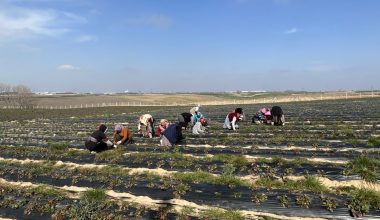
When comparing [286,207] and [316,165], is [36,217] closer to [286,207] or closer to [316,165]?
[286,207]

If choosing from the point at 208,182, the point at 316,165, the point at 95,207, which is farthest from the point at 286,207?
the point at 95,207

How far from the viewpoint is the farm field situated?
21.4ft

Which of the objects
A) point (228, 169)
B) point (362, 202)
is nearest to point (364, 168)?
point (362, 202)

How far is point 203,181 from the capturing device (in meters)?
8.16

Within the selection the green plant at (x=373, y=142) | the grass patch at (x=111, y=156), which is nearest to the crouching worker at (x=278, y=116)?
the green plant at (x=373, y=142)

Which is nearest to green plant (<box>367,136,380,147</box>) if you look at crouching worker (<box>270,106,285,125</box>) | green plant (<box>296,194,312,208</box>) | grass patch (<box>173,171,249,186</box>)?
grass patch (<box>173,171,249,186</box>)

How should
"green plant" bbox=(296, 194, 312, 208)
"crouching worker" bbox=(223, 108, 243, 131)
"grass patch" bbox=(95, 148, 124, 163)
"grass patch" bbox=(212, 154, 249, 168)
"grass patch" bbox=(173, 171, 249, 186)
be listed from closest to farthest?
1. "green plant" bbox=(296, 194, 312, 208)
2. "grass patch" bbox=(173, 171, 249, 186)
3. "grass patch" bbox=(212, 154, 249, 168)
4. "grass patch" bbox=(95, 148, 124, 163)
5. "crouching worker" bbox=(223, 108, 243, 131)

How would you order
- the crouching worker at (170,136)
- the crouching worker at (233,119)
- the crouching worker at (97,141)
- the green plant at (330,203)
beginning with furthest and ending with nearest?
the crouching worker at (233,119), the crouching worker at (170,136), the crouching worker at (97,141), the green plant at (330,203)

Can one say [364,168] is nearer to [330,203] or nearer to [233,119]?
[330,203]

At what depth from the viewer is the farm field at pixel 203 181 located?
6.52 metres

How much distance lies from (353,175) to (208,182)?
10.4ft

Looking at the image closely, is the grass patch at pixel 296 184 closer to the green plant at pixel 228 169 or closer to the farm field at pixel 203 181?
the farm field at pixel 203 181

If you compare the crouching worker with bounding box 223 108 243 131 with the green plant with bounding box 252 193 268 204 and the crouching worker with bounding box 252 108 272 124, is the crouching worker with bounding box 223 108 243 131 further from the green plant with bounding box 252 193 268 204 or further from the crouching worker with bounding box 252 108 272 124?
the green plant with bounding box 252 193 268 204

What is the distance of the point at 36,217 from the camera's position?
714 cm
